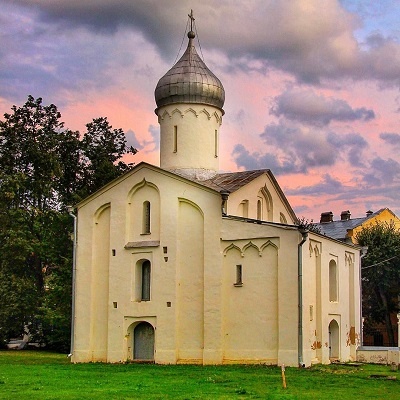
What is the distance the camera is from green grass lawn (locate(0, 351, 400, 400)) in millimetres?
16109

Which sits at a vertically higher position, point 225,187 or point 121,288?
point 225,187

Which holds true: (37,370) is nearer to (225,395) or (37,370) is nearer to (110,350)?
(110,350)

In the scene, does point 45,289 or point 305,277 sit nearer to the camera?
point 305,277

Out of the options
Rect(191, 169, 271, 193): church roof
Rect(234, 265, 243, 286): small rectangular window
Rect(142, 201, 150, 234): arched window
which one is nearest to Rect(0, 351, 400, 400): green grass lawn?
Rect(234, 265, 243, 286): small rectangular window

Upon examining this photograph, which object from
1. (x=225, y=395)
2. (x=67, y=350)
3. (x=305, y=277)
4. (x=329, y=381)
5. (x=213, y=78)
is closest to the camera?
(x=225, y=395)

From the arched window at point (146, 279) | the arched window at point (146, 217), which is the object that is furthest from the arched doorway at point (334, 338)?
the arched window at point (146, 217)

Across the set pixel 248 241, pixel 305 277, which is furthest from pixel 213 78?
pixel 305 277

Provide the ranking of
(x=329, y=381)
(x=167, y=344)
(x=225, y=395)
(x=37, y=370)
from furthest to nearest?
1. (x=167, y=344)
2. (x=37, y=370)
3. (x=329, y=381)
4. (x=225, y=395)

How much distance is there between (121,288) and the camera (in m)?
29.1

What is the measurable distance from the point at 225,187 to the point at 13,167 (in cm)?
1794

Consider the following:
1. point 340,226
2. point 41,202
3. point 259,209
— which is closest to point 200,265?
point 259,209

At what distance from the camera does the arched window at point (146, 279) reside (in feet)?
94.8

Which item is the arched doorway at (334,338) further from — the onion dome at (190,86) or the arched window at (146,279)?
the onion dome at (190,86)

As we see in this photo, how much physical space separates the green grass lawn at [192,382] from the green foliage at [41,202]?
15472 mm
